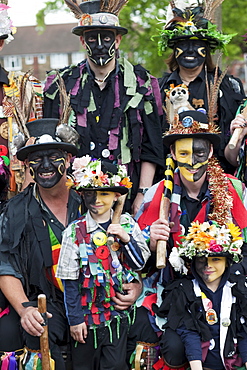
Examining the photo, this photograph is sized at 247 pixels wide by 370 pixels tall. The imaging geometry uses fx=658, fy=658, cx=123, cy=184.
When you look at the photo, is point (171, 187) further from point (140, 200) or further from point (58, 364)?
point (58, 364)

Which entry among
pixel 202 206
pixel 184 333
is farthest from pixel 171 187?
pixel 184 333

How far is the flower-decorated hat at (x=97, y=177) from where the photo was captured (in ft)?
14.5

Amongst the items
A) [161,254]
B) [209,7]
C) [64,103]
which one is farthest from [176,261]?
[209,7]

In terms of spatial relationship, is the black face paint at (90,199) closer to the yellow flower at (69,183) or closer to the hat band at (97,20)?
the yellow flower at (69,183)

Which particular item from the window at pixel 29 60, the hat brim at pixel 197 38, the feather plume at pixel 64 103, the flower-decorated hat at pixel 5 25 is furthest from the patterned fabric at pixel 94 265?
the window at pixel 29 60

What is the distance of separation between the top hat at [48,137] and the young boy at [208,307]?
112 centimetres

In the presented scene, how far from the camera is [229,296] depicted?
4.36 meters

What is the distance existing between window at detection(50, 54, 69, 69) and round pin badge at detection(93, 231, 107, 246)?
5214 centimetres

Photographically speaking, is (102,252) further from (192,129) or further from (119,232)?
(192,129)

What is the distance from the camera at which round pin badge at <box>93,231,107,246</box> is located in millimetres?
4430

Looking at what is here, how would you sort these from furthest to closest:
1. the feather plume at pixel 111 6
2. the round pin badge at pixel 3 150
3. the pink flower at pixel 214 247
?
the feather plume at pixel 111 6
the round pin badge at pixel 3 150
the pink flower at pixel 214 247

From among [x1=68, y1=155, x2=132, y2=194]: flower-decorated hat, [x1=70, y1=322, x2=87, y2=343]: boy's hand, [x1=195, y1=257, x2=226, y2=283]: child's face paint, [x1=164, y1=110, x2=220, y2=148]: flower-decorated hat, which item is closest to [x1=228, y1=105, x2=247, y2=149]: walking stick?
[x1=164, y1=110, x2=220, y2=148]: flower-decorated hat

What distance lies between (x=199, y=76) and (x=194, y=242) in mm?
2158

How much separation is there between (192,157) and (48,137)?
1046 mm
